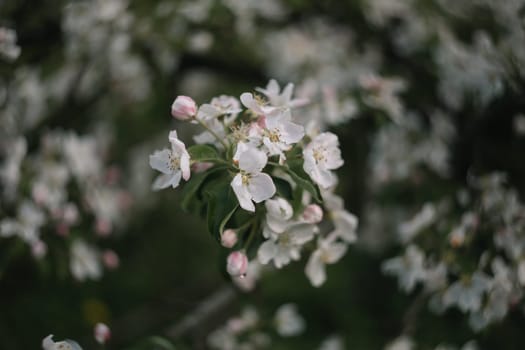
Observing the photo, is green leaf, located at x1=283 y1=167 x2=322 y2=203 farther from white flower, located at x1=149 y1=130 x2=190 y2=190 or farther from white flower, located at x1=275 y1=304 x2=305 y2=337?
white flower, located at x1=275 y1=304 x2=305 y2=337

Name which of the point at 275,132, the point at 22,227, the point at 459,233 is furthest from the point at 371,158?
the point at 22,227

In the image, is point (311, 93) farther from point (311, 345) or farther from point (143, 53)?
point (311, 345)

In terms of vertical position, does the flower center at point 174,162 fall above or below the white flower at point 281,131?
below

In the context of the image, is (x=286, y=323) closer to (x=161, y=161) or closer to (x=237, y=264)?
(x=237, y=264)

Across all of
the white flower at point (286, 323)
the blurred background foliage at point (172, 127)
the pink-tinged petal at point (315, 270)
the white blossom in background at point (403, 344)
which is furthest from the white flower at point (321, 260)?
the white flower at point (286, 323)

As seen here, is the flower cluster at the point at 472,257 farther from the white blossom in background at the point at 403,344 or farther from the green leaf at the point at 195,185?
the green leaf at the point at 195,185

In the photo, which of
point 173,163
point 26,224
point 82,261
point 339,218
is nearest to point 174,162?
point 173,163

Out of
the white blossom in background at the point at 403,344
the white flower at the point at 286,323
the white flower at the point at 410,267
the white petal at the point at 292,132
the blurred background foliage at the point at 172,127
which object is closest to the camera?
the white petal at the point at 292,132

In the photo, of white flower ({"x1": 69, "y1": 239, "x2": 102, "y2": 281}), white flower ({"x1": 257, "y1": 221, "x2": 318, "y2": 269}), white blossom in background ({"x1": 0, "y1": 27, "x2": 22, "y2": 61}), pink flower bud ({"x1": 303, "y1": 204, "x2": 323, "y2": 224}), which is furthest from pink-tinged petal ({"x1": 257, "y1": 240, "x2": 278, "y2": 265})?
white blossom in background ({"x1": 0, "y1": 27, "x2": 22, "y2": 61})
